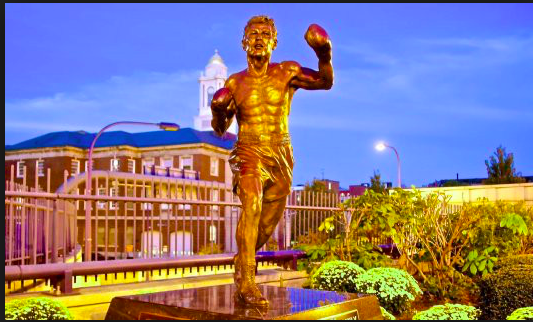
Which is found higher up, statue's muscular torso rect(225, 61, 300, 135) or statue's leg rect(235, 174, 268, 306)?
statue's muscular torso rect(225, 61, 300, 135)

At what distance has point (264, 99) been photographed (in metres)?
5.12

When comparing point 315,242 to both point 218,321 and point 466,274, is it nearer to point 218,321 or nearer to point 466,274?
point 466,274

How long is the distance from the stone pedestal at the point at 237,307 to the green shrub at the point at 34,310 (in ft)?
1.55

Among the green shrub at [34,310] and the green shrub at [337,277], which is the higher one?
the green shrub at [34,310]

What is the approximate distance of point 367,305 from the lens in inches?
201

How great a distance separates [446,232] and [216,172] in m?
33.2

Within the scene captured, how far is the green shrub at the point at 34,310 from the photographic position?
4.77 m

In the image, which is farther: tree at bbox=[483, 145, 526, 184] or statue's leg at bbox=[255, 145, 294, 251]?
tree at bbox=[483, 145, 526, 184]

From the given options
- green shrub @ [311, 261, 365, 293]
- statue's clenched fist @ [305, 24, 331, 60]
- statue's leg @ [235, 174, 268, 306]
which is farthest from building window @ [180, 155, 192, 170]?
statue's clenched fist @ [305, 24, 331, 60]

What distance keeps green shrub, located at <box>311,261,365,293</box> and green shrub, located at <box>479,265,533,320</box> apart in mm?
1634

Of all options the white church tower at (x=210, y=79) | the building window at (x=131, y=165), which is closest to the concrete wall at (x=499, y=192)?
the building window at (x=131, y=165)

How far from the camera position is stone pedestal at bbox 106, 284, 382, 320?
4.31 metres

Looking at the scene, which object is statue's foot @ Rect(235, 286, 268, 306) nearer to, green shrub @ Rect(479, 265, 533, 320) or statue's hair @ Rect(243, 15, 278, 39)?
statue's hair @ Rect(243, 15, 278, 39)

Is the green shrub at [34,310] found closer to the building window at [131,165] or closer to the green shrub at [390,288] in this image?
the green shrub at [390,288]
